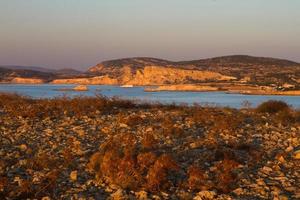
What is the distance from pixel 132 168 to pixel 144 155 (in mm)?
494

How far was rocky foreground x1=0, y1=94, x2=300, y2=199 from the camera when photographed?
711 cm

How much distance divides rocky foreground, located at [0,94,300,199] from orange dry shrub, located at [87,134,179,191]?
0.05 ft

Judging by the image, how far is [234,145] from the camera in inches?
383

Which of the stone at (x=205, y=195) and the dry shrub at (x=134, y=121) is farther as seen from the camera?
the dry shrub at (x=134, y=121)

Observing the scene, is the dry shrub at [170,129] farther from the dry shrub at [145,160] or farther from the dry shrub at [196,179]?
the dry shrub at [196,179]

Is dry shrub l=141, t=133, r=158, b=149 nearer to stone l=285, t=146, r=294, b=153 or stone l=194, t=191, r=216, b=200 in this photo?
stone l=194, t=191, r=216, b=200

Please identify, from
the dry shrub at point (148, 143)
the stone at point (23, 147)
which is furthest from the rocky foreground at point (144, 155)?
the stone at point (23, 147)

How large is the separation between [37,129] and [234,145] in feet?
14.6

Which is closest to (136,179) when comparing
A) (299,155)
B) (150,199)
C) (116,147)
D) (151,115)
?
(150,199)

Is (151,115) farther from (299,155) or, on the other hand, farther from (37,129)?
(299,155)

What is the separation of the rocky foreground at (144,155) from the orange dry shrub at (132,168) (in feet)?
0.05

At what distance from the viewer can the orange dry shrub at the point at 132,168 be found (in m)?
7.20

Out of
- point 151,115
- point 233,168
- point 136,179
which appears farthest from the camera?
point 151,115

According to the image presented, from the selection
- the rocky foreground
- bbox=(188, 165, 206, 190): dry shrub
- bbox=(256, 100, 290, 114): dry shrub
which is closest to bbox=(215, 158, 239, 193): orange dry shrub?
the rocky foreground
